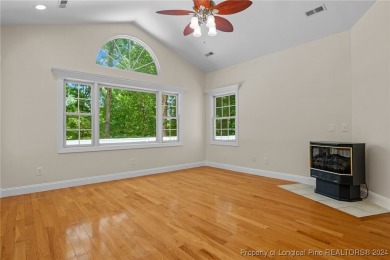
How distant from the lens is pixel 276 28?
13.6ft

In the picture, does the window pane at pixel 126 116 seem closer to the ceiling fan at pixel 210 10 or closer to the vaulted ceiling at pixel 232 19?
the vaulted ceiling at pixel 232 19

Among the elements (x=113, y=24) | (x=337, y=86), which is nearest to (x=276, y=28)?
(x=337, y=86)

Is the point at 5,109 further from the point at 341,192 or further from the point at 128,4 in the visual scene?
the point at 341,192

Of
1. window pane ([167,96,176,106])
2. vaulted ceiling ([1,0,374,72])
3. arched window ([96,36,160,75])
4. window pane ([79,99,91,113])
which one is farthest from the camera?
window pane ([167,96,176,106])

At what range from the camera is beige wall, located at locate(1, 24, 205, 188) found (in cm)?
367

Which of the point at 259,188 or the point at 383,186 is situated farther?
the point at 259,188

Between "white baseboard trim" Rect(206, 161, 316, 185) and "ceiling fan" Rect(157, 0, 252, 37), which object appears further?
"white baseboard trim" Rect(206, 161, 316, 185)

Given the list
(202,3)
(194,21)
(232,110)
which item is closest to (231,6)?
(202,3)

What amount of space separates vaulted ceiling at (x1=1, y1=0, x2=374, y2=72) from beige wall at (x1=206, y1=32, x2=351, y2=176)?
0.28 metres

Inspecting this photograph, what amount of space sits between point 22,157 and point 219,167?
14.8 feet

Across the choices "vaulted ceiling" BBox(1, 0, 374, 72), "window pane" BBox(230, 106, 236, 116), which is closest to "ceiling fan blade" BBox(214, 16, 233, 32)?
"vaulted ceiling" BBox(1, 0, 374, 72)

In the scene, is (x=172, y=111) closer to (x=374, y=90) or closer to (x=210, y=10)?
(x=210, y=10)

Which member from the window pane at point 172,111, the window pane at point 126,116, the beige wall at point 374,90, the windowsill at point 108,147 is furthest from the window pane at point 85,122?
the beige wall at point 374,90

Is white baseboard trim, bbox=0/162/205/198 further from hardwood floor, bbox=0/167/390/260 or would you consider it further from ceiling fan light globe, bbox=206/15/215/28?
ceiling fan light globe, bbox=206/15/215/28
